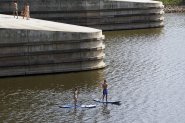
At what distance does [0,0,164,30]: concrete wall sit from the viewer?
66750mm

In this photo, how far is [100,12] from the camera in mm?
71000

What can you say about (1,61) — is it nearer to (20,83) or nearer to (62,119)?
(20,83)

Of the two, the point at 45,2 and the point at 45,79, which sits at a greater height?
the point at 45,2

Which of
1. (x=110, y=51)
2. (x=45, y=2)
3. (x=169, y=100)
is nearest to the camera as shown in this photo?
(x=169, y=100)

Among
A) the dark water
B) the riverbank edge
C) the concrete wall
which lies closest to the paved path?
the dark water

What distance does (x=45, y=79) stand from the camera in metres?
41.3

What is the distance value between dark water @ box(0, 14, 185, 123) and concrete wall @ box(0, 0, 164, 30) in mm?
14199

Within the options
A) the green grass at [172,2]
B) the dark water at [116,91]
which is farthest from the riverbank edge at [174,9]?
the dark water at [116,91]

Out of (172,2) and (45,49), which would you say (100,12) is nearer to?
(45,49)

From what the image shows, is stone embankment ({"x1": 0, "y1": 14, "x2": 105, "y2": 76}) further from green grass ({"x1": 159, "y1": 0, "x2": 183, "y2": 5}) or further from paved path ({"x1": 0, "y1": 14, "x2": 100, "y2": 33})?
green grass ({"x1": 159, "y1": 0, "x2": 183, "y2": 5})

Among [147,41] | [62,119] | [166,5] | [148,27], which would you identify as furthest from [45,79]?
[166,5]

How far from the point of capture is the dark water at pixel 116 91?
3184 cm

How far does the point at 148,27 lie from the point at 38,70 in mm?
35129

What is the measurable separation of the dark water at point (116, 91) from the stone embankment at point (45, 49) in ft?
3.36
